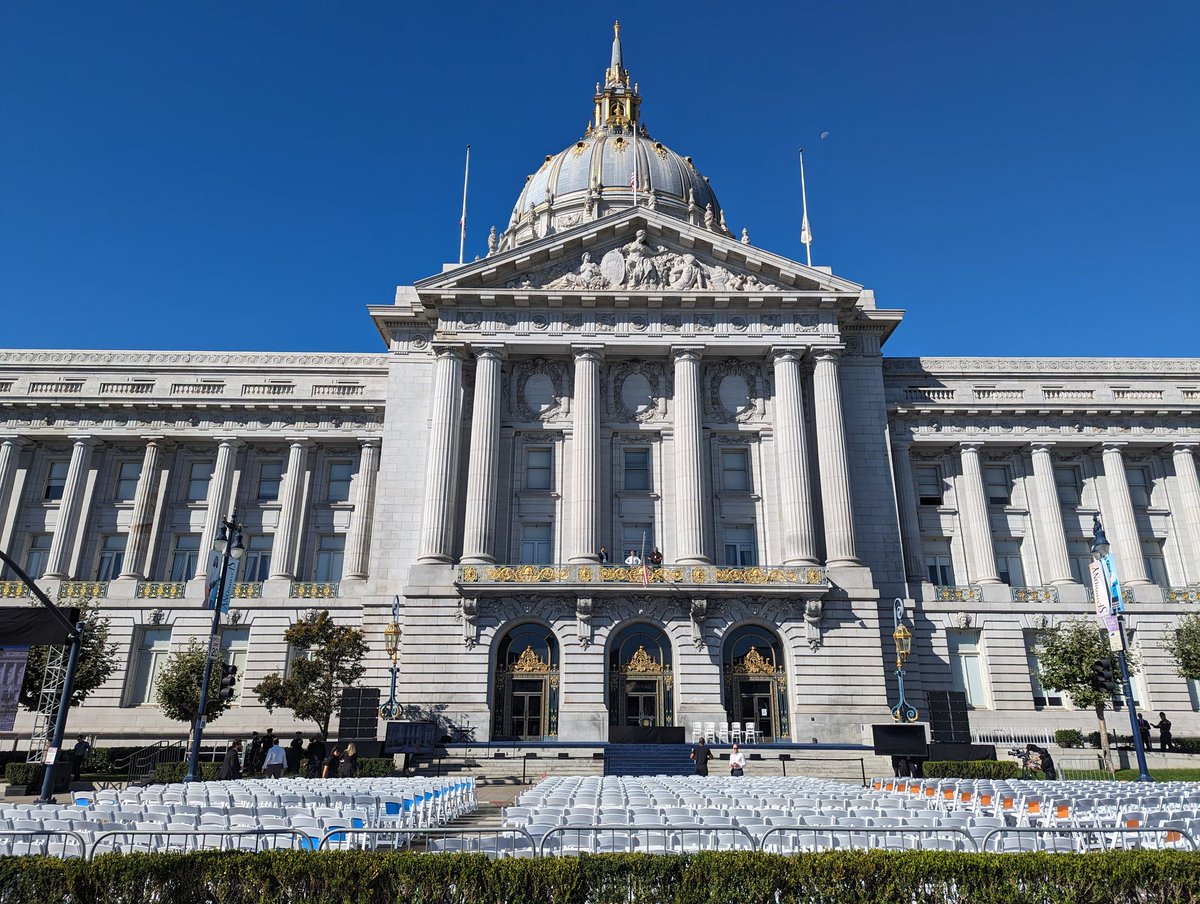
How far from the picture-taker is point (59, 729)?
2067cm

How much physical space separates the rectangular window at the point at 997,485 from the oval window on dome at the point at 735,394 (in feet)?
49.8

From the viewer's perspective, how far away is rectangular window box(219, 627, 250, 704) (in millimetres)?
43500

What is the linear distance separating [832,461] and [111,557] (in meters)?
39.4

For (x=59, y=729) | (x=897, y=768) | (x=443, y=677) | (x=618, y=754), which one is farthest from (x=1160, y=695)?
(x=59, y=729)

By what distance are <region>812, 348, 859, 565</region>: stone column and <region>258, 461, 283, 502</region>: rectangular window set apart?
29.9 meters

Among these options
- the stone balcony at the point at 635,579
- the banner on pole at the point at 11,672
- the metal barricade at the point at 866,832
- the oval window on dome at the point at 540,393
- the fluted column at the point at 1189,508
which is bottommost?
the metal barricade at the point at 866,832

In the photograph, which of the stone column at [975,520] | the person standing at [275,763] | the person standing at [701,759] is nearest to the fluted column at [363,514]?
the person standing at [275,763]

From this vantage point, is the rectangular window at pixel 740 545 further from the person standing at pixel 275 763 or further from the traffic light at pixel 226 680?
the traffic light at pixel 226 680

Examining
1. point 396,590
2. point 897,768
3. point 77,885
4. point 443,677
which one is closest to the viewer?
point 77,885

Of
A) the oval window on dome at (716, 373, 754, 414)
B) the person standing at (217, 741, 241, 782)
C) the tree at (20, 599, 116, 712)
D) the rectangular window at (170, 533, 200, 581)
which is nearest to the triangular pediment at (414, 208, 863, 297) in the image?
the oval window on dome at (716, 373, 754, 414)

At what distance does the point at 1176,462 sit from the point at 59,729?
177 ft

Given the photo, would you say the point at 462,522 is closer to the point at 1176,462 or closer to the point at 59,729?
the point at 59,729

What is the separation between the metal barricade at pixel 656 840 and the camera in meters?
10.0

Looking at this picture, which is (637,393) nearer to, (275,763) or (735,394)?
(735,394)
